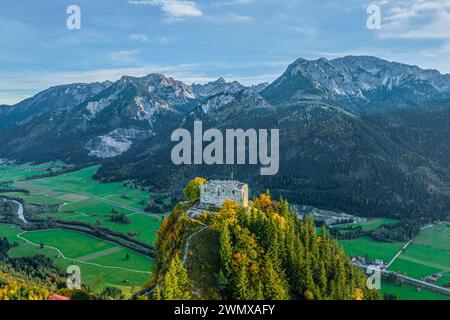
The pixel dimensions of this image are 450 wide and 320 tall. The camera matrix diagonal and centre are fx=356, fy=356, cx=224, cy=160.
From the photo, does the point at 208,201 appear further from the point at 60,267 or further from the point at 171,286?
the point at 60,267

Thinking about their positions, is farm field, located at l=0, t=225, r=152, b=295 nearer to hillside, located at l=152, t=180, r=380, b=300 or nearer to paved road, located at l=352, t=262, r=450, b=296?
hillside, located at l=152, t=180, r=380, b=300

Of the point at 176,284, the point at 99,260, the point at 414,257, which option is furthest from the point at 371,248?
the point at 176,284

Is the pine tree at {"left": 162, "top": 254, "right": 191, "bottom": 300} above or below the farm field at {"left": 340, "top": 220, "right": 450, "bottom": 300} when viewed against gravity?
above

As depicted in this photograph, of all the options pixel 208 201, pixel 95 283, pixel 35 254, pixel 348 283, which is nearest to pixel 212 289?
pixel 208 201

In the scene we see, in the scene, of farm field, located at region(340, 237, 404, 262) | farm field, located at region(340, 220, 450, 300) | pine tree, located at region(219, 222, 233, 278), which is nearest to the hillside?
pine tree, located at region(219, 222, 233, 278)

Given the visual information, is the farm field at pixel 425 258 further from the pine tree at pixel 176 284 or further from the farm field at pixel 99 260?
the pine tree at pixel 176 284
